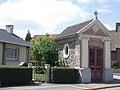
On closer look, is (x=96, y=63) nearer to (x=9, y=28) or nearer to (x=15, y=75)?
(x=15, y=75)

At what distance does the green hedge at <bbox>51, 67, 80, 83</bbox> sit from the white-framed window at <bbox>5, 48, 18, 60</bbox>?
649 centimetres

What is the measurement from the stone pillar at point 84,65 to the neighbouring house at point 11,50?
661 centimetres

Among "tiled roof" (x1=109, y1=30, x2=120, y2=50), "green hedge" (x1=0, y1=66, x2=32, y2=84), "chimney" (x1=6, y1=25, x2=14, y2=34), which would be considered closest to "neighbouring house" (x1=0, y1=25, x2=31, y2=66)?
"chimney" (x1=6, y1=25, x2=14, y2=34)

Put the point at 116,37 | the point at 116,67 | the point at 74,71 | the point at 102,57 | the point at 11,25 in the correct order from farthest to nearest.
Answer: the point at 116,37, the point at 116,67, the point at 11,25, the point at 102,57, the point at 74,71

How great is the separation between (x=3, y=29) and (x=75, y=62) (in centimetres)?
1017

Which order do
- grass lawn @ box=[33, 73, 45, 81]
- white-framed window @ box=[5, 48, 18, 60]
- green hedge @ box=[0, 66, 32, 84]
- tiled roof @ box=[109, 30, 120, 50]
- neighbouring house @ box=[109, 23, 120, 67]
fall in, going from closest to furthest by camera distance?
green hedge @ box=[0, 66, 32, 84]
grass lawn @ box=[33, 73, 45, 81]
white-framed window @ box=[5, 48, 18, 60]
neighbouring house @ box=[109, 23, 120, 67]
tiled roof @ box=[109, 30, 120, 50]

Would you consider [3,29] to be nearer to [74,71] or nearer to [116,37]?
[74,71]

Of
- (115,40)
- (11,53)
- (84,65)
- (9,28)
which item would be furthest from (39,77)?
(115,40)

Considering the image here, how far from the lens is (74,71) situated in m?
29.5

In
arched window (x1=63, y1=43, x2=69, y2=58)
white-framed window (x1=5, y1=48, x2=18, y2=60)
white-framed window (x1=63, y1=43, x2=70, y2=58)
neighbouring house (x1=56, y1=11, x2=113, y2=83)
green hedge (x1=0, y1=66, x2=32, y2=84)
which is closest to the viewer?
green hedge (x1=0, y1=66, x2=32, y2=84)

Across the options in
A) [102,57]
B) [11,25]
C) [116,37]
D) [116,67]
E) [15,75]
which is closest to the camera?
[15,75]

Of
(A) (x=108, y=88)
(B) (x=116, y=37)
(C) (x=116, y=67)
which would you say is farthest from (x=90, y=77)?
(B) (x=116, y=37)

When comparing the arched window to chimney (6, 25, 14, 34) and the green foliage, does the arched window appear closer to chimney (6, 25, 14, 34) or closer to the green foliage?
chimney (6, 25, 14, 34)

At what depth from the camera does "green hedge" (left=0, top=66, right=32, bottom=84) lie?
2369 cm
